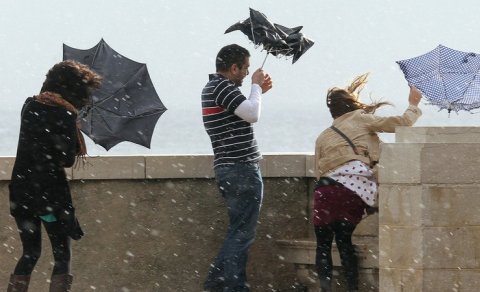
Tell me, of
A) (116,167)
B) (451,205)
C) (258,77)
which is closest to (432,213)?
(451,205)

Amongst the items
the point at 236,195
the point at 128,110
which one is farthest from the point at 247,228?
the point at 128,110

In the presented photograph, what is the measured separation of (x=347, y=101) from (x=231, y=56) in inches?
36.7

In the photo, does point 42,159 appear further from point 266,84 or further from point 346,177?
point 346,177

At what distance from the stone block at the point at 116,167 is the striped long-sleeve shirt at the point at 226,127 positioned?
1363mm

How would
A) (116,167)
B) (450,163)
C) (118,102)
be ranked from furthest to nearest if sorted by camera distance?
(118,102), (116,167), (450,163)

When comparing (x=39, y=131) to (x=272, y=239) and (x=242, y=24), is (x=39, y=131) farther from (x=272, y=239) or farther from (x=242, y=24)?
(x=272, y=239)

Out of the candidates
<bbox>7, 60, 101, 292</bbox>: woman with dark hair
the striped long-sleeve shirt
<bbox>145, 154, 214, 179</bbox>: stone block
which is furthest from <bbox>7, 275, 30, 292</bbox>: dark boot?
<bbox>145, 154, 214, 179</bbox>: stone block

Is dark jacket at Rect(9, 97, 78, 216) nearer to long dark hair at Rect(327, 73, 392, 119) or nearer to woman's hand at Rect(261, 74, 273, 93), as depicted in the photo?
woman's hand at Rect(261, 74, 273, 93)

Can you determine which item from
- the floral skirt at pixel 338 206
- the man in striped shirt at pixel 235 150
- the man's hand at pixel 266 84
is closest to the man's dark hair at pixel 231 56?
the man in striped shirt at pixel 235 150

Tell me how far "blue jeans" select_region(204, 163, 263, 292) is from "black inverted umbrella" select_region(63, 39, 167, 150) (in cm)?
168

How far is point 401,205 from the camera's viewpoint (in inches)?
340

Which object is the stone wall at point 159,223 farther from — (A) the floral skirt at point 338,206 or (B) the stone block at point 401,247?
(B) the stone block at point 401,247

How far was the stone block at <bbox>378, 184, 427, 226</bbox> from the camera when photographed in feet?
28.1

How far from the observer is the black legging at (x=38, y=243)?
868cm
